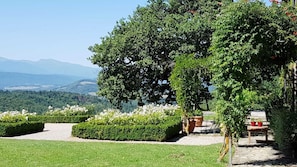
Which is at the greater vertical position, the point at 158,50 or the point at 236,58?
the point at 158,50

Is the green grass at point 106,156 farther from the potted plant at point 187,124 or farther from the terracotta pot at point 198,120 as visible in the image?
the terracotta pot at point 198,120

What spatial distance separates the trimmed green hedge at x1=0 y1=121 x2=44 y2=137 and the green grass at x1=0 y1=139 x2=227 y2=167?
4.16 meters

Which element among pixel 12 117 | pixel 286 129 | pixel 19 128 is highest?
pixel 286 129

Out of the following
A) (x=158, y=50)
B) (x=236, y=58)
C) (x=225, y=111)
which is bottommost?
(x=225, y=111)

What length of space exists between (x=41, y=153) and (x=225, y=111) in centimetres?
497

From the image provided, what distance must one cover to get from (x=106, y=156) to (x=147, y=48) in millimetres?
14728

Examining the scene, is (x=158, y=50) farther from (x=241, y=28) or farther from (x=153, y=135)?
(x=241, y=28)

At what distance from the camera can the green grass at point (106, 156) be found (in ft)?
28.8

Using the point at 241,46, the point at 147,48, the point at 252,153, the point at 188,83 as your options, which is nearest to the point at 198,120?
the point at 188,83

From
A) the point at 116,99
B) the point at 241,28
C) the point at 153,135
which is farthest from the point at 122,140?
the point at 116,99

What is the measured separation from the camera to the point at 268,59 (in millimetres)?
9703

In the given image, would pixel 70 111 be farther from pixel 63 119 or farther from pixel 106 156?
pixel 106 156

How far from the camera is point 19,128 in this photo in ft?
53.7

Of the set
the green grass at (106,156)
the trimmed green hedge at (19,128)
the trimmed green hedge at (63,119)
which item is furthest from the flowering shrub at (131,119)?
the trimmed green hedge at (63,119)
